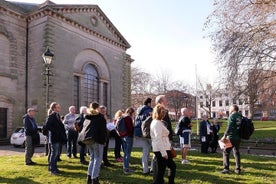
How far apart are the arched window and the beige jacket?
73.8 ft

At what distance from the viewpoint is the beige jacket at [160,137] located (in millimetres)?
6562

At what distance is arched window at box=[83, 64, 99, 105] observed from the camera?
94.6 feet

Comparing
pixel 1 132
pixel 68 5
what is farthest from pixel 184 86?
pixel 1 132

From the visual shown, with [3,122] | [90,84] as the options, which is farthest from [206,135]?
[90,84]

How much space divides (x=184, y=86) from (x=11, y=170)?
59.0 m

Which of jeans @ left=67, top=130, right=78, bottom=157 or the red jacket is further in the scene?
jeans @ left=67, top=130, right=78, bottom=157

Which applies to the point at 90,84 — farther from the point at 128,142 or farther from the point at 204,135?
the point at 128,142

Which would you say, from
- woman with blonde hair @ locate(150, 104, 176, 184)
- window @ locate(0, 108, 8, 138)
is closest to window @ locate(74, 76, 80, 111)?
window @ locate(0, 108, 8, 138)

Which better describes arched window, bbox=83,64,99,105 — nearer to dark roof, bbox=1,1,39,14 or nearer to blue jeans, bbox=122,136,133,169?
dark roof, bbox=1,1,39,14

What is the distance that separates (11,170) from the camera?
921cm

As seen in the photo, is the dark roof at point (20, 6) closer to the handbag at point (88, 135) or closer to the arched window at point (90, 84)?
the arched window at point (90, 84)

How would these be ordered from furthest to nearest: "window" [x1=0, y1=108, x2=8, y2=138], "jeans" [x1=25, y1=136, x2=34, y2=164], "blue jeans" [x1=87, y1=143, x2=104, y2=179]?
"window" [x1=0, y1=108, x2=8, y2=138] → "jeans" [x1=25, y1=136, x2=34, y2=164] → "blue jeans" [x1=87, y1=143, x2=104, y2=179]

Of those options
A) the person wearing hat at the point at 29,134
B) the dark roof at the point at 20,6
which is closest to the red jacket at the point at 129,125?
the person wearing hat at the point at 29,134

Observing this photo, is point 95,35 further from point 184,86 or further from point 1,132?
point 184,86
